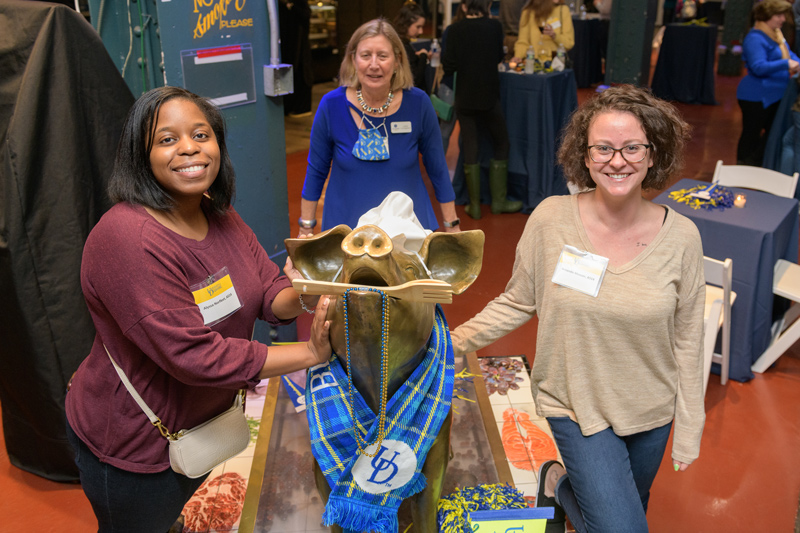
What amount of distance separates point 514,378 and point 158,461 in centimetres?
197

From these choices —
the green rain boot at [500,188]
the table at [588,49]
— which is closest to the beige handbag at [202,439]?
the green rain boot at [500,188]

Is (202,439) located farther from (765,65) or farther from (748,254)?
(765,65)

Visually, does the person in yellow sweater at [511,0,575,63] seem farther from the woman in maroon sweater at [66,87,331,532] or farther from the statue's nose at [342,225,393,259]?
the statue's nose at [342,225,393,259]

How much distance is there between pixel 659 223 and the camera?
1967mm

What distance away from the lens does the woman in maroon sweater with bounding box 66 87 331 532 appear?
1.54 m

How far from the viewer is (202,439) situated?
1.79m

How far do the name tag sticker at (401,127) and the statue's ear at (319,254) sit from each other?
1360mm

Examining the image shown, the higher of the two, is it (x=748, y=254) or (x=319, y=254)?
(x=319, y=254)

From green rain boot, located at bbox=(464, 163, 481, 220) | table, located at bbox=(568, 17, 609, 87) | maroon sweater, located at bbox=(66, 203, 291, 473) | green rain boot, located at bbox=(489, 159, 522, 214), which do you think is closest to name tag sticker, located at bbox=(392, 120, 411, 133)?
maroon sweater, located at bbox=(66, 203, 291, 473)

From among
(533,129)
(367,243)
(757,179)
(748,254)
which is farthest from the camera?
(533,129)

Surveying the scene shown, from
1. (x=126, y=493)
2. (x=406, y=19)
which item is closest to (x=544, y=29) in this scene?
(x=406, y=19)

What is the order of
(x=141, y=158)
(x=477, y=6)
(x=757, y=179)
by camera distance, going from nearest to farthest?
(x=141, y=158), (x=757, y=179), (x=477, y=6)

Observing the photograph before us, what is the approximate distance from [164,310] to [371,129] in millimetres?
1643

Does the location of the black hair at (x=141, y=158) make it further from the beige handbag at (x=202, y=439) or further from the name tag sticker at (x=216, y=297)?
the beige handbag at (x=202, y=439)
